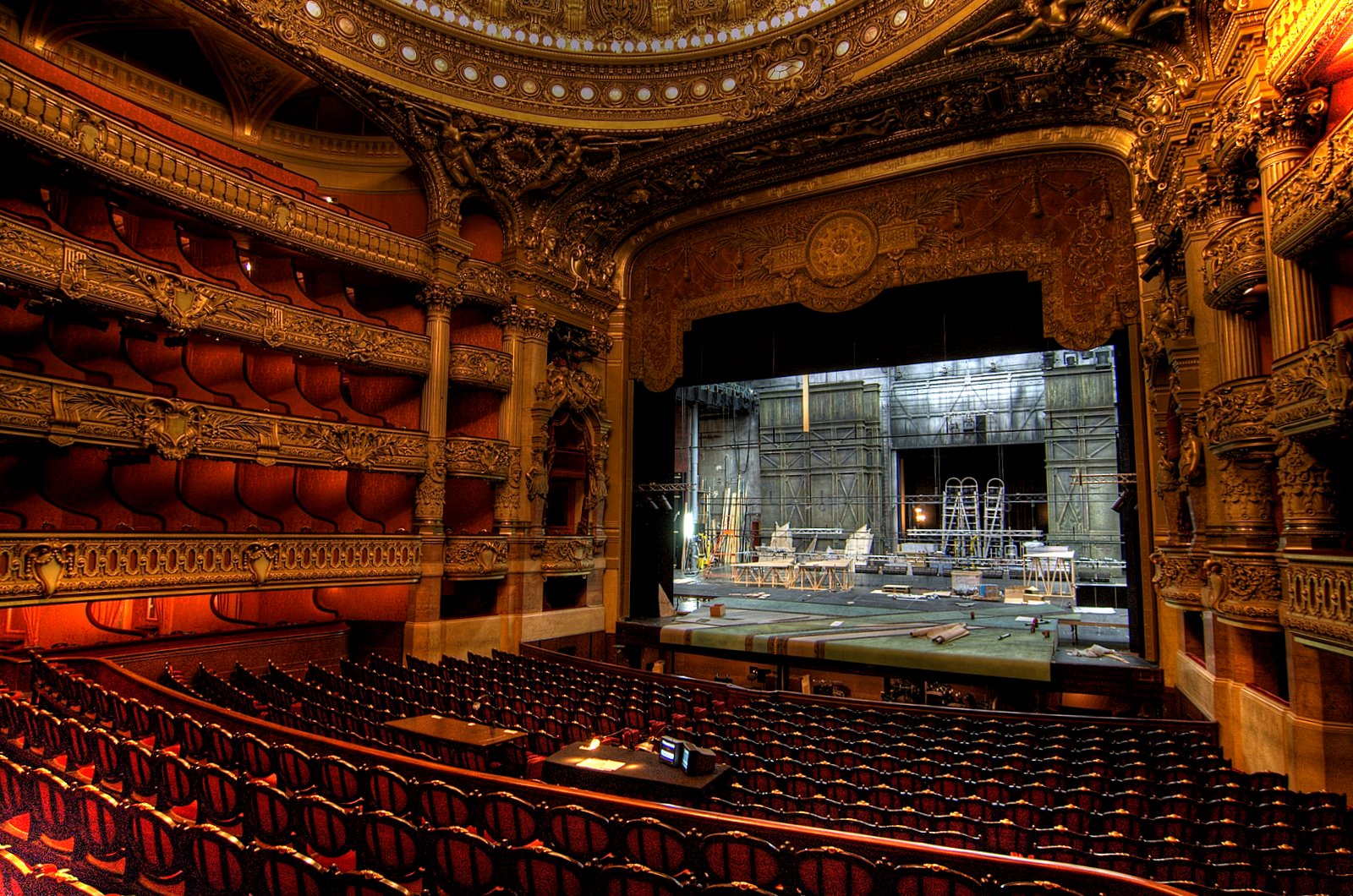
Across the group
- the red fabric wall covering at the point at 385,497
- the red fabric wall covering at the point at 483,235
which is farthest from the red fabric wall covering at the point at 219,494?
the red fabric wall covering at the point at 483,235

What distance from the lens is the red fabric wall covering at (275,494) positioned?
1214 cm

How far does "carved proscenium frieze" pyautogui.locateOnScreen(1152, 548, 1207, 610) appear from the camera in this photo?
848cm

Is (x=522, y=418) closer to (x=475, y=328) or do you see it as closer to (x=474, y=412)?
(x=474, y=412)

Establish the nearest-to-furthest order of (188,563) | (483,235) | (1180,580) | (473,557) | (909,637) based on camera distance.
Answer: (1180,580), (188,563), (909,637), (473,557), (483,235)

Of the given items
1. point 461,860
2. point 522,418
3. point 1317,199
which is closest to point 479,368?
point 522,418

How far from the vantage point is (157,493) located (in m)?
11.0

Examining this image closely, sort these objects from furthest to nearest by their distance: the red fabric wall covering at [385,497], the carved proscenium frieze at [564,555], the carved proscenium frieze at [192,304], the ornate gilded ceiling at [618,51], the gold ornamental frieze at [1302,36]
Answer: the carved proscenium frieze at [564,555]
the red fabric wall covering at [385,497]
the ornate gilded ceiling at [618,51]
the carved proscenium frieze at [192,304]
the gold ornamental frieze at [1302,36]

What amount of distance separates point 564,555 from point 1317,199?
12037 mm

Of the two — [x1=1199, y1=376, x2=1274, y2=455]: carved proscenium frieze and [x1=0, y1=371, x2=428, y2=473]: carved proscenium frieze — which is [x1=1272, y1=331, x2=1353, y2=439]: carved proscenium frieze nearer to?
[x1=1199, y1=376, x2=1274, y2=455]: carved proscenium frieze

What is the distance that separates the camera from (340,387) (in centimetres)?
1320

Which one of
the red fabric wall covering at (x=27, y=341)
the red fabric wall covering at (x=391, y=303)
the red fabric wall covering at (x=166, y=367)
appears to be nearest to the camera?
the red fabric wall covering at (x=27, y=341)

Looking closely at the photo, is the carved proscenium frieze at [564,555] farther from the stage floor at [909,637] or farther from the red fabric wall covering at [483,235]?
the red fabric wall covering at [483,235]

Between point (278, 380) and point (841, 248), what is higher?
point (841, 248)

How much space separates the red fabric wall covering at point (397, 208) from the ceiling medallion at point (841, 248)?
7664mm
